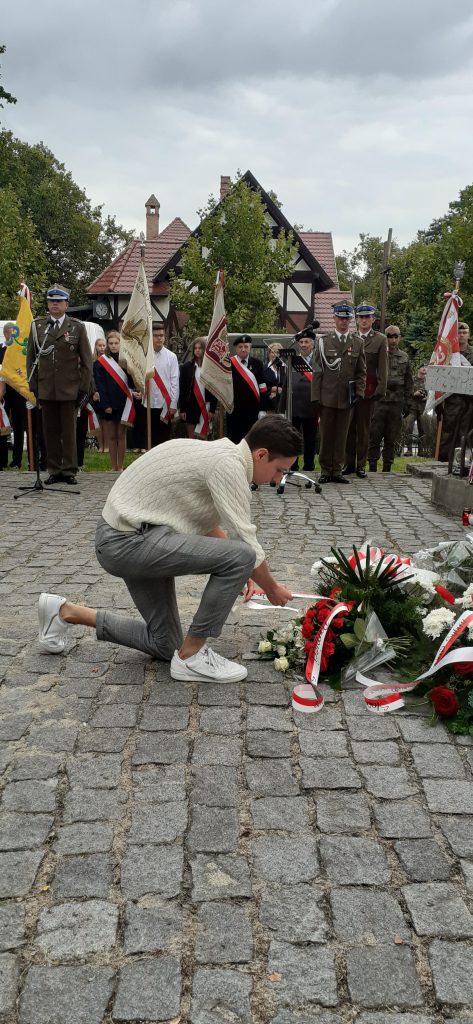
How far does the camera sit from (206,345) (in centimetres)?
1241

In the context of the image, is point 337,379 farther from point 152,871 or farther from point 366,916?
point 366,916

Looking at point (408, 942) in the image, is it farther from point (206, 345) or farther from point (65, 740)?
point (206, 345)

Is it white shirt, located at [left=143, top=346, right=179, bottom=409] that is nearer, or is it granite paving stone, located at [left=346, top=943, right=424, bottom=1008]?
granite paving stone, located at [left=346, top=943, right=424, bottom=1008]

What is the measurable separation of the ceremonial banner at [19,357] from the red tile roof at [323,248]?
2966 cm

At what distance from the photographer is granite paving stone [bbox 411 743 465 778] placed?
355cm

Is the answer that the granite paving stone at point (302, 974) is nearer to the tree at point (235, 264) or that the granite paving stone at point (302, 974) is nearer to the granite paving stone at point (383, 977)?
the granite paving stone at point (383, 977)

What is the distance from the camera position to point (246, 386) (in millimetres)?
12250

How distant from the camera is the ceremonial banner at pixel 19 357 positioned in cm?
1138

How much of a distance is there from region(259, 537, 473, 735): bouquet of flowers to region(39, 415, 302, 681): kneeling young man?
1.12 ft

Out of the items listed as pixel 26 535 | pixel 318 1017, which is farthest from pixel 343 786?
pixel 26 535

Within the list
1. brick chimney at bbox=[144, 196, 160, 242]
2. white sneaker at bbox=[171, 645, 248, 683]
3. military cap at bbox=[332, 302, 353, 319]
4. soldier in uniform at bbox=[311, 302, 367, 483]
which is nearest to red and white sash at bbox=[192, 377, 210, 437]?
soldier in uniform at bbox=[311, 302, 367, 483]

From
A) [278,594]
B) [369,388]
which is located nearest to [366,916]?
[278,594]

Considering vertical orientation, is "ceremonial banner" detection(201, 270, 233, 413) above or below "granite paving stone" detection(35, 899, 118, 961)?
above

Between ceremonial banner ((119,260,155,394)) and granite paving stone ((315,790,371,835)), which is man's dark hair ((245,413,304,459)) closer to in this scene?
granite paving stone ((315,790,371,835))
